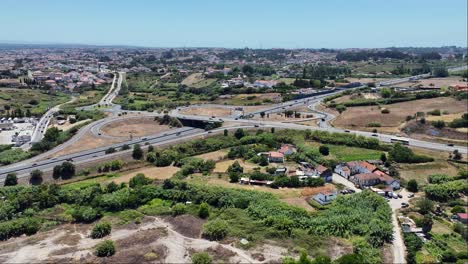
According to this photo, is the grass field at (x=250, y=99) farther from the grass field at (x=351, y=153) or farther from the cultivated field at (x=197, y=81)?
the grass field at (x=351, y=153)

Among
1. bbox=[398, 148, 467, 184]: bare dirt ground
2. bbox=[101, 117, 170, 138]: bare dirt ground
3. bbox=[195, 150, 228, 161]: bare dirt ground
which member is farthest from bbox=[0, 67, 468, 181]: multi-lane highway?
bbox=[195, 150, 228, 161]: bare dirt ground

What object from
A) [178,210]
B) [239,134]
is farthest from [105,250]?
[239,134]

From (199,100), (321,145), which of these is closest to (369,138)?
(321,145)

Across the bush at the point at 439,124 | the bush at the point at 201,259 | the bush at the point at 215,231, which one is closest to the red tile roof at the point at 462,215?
the bush at the point at 215,231

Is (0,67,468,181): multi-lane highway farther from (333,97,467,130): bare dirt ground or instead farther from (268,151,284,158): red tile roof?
(268,151,284,158): red tile roof

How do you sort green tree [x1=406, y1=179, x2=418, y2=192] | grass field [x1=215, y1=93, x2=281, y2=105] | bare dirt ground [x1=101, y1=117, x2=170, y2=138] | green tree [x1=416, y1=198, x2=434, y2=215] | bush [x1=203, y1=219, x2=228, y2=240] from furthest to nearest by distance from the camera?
grass field [x1=215, y1=93, x2=281, y2=105], bare dirt ground [x1=101, y1=117, x2=170, y2=138], green tree [x1=406, y1=179, x2=418, y2=192], green tree [x1=416, y1=198, x2=434, y2=215], bush [x1=203, y1=219, x2=228, y2=240]

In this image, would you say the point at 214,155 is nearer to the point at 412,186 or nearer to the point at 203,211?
the point at 203,211
